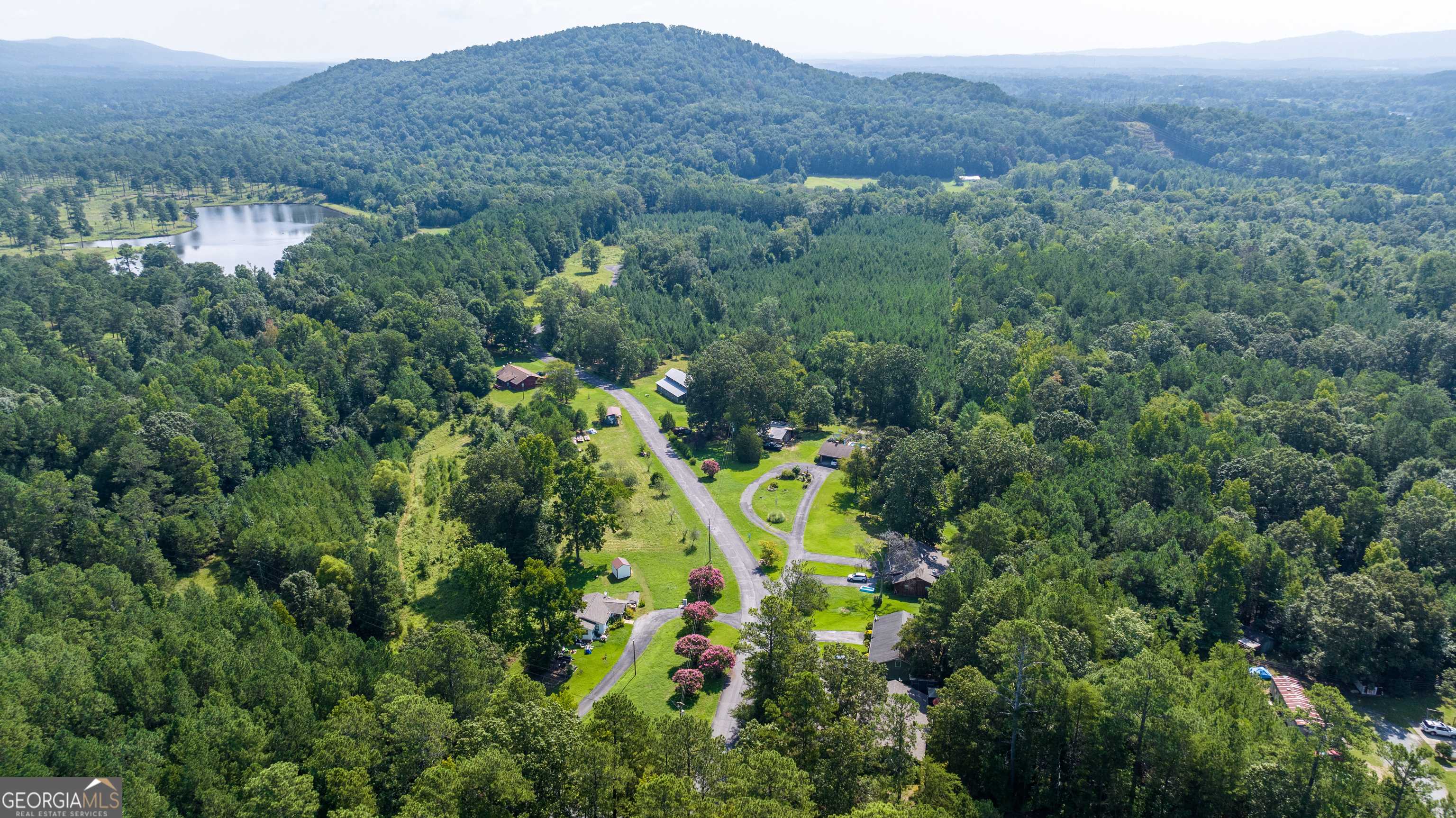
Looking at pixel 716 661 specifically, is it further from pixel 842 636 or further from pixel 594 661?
pixel 842 636

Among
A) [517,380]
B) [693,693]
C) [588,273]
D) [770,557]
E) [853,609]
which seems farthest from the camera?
[588,273]

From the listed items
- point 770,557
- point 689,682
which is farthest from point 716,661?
point 770,557

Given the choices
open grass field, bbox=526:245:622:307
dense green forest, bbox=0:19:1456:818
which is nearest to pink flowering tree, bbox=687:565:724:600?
dense green forest, bbox=0:19:1456:818

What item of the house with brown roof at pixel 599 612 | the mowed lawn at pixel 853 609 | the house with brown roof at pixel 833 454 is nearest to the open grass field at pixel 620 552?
the house with brown roof at pixel 599 612

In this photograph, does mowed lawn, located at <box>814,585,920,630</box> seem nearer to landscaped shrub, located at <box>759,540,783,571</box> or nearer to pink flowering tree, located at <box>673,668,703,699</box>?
landscaped shrub, located at <box>759,540,783,571</box>

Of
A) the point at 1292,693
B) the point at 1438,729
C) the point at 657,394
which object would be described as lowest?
the point at 1438,729

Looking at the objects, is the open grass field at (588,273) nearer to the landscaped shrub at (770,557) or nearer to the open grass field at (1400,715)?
the landscaped shrub at (770,557)

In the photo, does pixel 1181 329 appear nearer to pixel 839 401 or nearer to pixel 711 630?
pixel 839 401
